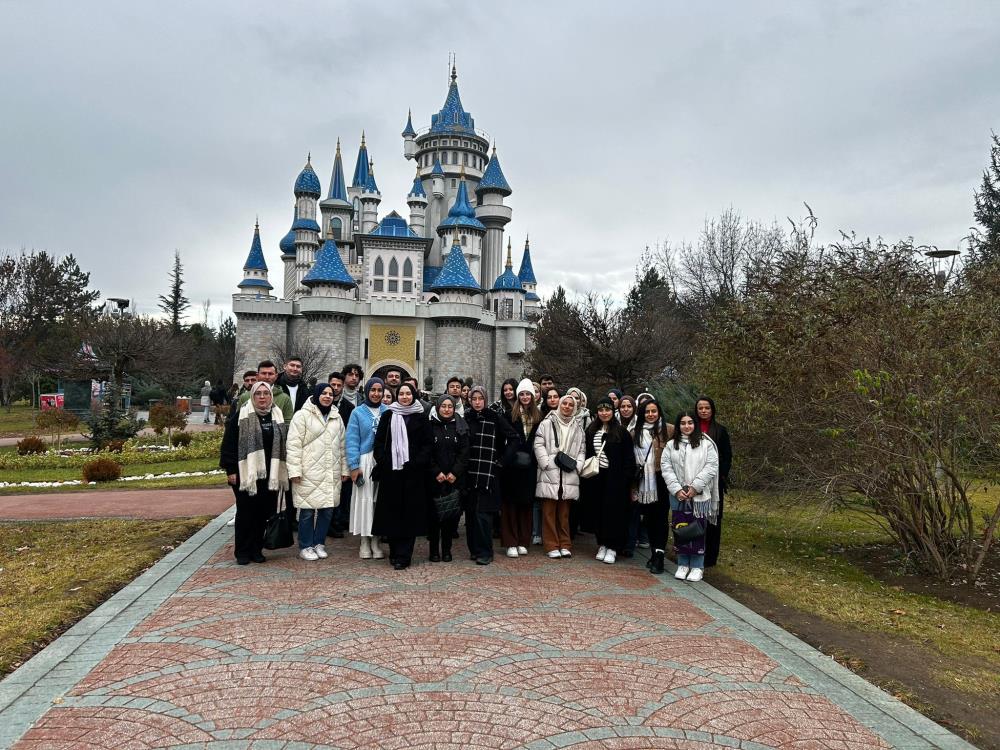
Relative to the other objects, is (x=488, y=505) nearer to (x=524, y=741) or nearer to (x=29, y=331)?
(x=524, y=741)

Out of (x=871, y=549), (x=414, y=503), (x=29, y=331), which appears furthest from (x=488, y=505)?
→ (x=29, y=331)

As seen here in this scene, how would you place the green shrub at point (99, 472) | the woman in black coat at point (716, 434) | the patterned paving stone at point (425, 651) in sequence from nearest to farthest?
the patterned paving stone at point (425, 651), the woman in black coat at point (716, 434), the green shrub at point (99, 472)

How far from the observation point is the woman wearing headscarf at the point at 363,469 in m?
6.64

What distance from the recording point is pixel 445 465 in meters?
6.64

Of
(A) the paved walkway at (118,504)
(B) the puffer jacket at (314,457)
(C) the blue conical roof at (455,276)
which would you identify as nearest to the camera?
(B) the puffer jacket at (314,457)

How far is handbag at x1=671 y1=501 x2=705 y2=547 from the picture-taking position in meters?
6.24

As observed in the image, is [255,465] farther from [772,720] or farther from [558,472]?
[772,720]

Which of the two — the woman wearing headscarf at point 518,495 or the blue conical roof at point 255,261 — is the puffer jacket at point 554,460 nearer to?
the woman wearing headscarf at point 518,495

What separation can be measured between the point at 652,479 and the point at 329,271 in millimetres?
33719

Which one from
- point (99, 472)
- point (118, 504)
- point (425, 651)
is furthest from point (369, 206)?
point (425, 651)

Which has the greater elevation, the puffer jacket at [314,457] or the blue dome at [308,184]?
the blue dome at [308,184]

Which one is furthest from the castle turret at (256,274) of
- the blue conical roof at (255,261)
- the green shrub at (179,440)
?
the green shrub at (179,440)

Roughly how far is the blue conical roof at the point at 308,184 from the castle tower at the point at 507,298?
13.2 m

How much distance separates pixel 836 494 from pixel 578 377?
49.3 ft
